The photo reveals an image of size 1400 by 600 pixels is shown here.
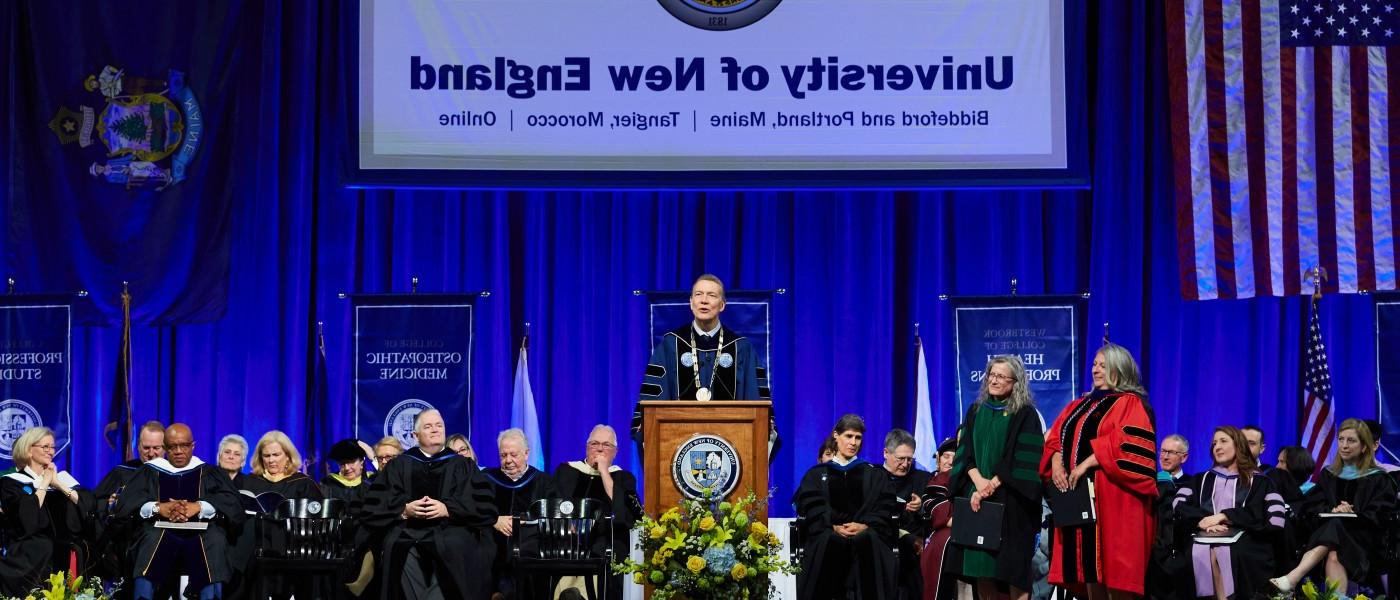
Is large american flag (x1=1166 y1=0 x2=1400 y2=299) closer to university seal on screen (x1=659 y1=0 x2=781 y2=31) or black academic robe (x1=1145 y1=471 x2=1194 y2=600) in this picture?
black academic robe (x1=1145 y1=471 x2=1194 y2=600)

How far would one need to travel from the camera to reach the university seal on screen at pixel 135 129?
498 inches

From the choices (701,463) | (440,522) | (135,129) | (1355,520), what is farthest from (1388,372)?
(135,129)

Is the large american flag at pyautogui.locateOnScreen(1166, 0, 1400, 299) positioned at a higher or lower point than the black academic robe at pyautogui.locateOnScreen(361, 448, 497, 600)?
higher

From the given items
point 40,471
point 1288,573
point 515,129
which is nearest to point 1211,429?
point 1288,573

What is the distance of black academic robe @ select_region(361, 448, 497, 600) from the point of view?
890 centimetres

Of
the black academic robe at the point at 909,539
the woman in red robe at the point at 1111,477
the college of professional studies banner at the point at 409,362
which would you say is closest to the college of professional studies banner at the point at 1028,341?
the black academic robe at the point at 909,539

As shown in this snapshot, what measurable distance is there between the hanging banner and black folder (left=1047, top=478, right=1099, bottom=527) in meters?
5.11

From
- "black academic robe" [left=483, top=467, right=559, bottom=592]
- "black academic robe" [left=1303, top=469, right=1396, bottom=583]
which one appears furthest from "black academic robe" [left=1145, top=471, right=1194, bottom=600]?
"black academic robe" [left=483, top=467, right=559, bottom=592]

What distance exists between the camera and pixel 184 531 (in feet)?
30.4

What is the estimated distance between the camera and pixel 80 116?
12.7 metres

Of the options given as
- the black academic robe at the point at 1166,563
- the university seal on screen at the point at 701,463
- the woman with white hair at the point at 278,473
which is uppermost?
the university seal on screen at the point at 701,463

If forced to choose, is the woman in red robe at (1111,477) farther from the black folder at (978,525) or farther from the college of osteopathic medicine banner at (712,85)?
the college of osteopathic medicine banner at (712,85)

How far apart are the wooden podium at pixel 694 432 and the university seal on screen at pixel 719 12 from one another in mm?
5472

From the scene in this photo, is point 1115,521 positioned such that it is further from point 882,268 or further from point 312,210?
point 312,210
